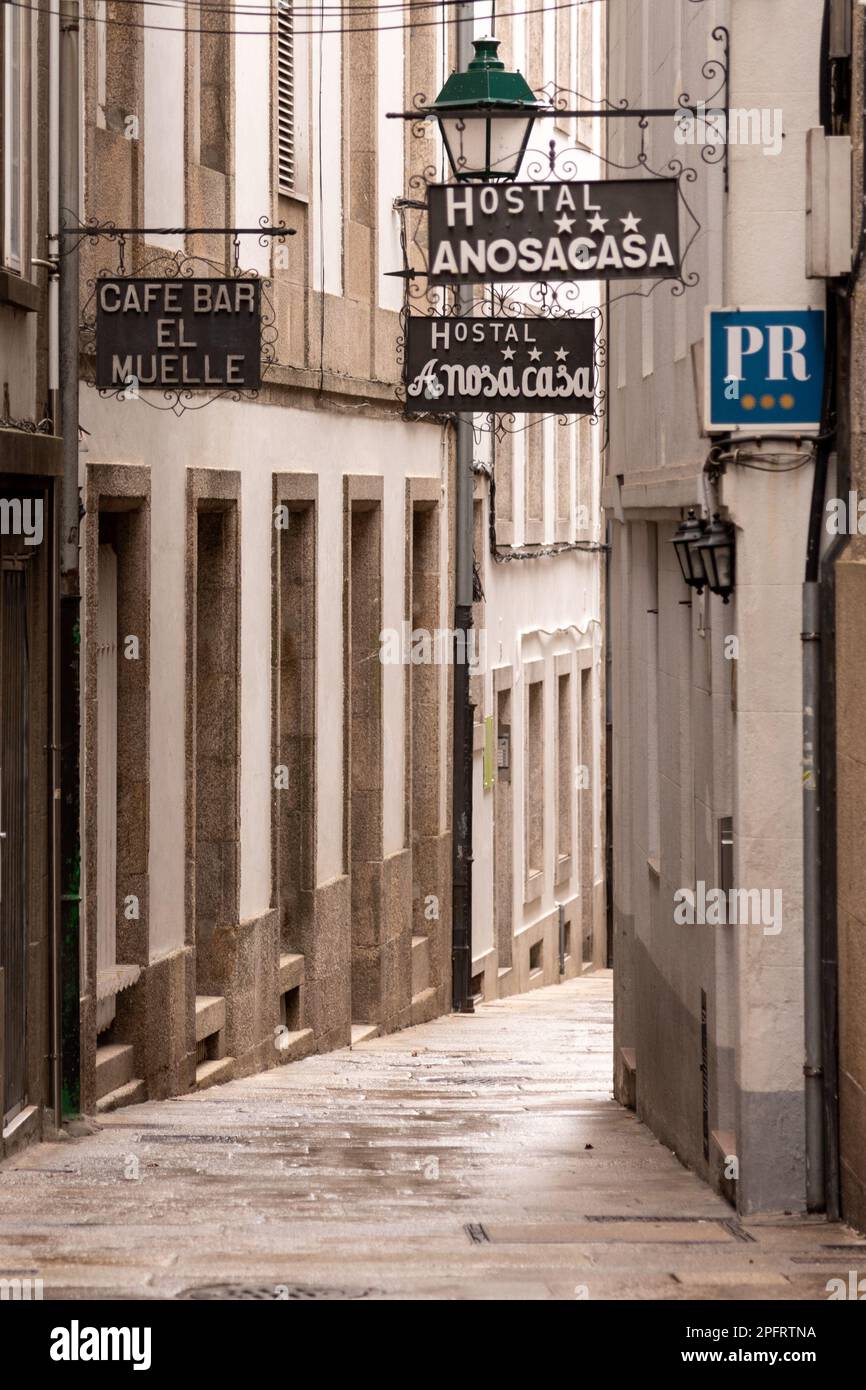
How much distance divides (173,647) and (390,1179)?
4829 millimetres

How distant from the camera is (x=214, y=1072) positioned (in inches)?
586

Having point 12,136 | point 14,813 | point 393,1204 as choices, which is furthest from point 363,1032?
point 12,136

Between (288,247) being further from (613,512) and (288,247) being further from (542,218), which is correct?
(542,218)

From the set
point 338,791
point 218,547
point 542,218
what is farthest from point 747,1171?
point 338,791

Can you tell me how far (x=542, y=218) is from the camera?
9711 mm

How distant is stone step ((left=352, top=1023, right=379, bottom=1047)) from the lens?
18438mm

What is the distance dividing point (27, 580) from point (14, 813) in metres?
1.13

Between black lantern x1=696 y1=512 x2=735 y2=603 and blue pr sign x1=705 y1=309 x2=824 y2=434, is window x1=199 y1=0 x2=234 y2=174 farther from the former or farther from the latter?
black lantern x1=696 y1=512 x2=735 y2=603

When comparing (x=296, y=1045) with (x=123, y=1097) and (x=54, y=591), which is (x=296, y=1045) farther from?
(x=54, y=591)

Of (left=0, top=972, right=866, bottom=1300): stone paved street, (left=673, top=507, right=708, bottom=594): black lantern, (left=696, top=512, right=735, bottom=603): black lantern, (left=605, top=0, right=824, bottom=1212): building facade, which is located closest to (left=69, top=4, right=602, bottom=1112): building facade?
(left=0, top=972, right=866, bottom=1300): stone paved street

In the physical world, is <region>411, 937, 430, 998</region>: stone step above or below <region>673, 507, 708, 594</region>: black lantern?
below

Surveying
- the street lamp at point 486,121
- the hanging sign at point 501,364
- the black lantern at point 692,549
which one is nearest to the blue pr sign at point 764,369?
the black lantern at point 692,549

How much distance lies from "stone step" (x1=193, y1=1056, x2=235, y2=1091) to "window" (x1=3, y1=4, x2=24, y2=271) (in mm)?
5702

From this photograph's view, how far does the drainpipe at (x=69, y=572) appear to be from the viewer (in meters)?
11.7
